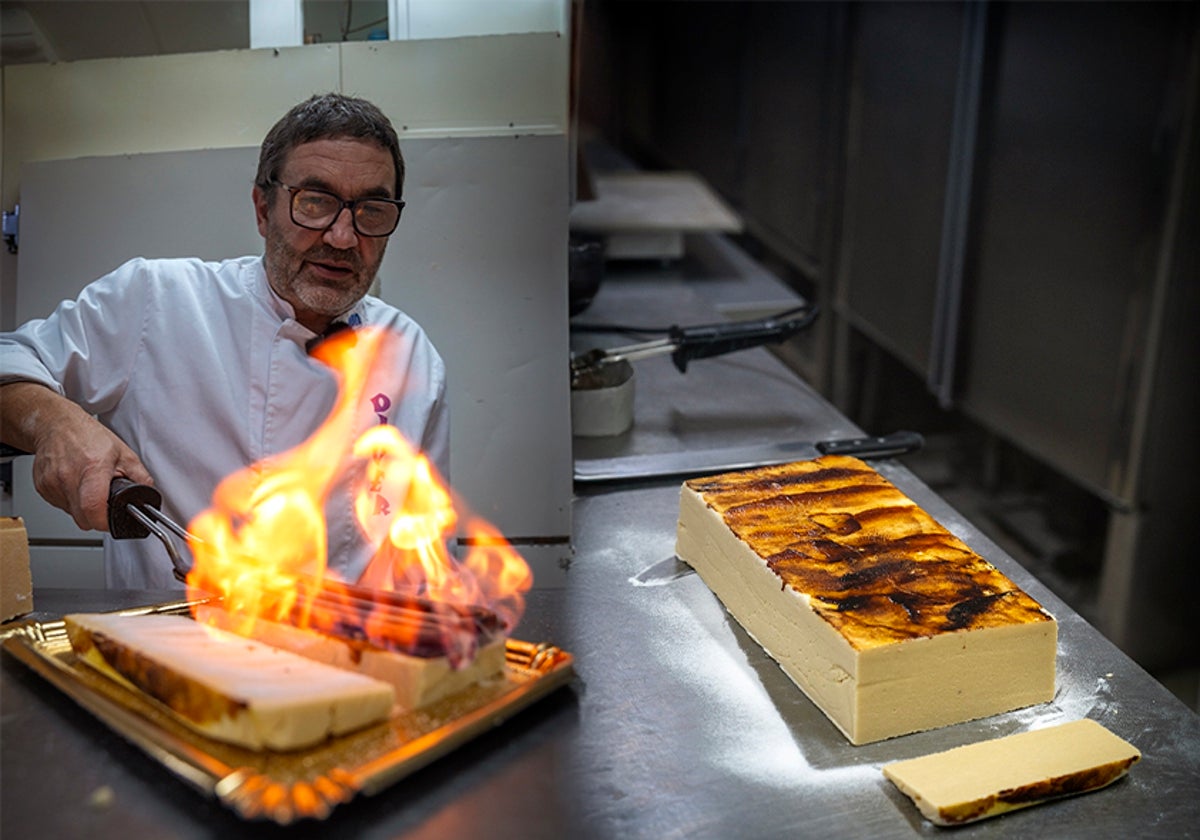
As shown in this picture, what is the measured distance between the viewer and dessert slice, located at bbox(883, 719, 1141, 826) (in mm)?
773

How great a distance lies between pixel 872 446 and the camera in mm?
1478

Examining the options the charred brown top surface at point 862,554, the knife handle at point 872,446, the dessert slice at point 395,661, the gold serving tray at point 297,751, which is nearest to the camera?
the gold serving tray at point 297,751

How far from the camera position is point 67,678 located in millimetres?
822

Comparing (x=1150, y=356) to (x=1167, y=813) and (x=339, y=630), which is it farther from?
(x=339, y=630)

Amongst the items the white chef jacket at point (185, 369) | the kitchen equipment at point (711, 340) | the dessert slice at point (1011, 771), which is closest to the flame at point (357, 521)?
the white chef jacket at point (185, 369)

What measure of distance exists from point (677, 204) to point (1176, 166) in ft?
A: 3.55

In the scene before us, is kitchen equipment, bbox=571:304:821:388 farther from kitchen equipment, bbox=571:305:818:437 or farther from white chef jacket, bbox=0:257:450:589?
white chef jacket, bbox=0:257:450:589

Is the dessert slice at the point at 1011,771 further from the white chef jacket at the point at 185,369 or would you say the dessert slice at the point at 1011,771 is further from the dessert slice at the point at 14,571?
the dessert slice at the point at 14,571

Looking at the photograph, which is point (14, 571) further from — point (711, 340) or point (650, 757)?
point (711, 340)

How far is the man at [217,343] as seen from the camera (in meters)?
0.97

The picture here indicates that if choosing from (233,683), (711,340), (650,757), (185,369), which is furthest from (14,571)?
(711,340)

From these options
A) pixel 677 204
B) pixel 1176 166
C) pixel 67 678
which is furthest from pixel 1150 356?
pixel 67 678

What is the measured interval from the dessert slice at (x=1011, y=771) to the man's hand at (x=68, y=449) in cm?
67

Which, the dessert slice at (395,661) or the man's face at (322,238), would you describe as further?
the man's face at (322,238)
